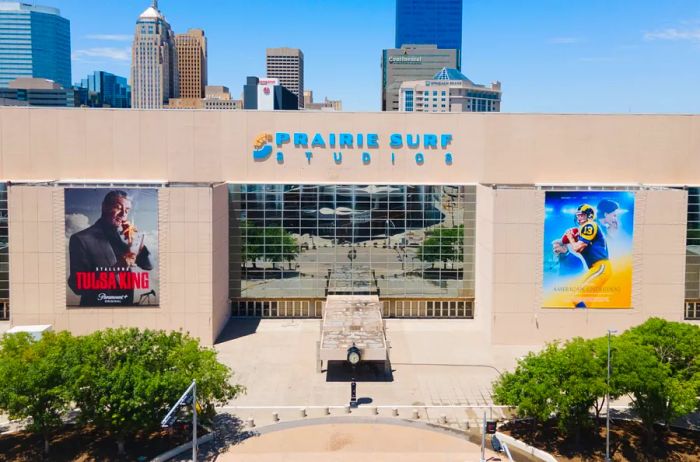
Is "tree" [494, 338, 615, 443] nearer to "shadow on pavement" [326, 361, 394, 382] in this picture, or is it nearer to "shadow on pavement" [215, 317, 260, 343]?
"shadow on pavement" [326, 361, 394, 382]

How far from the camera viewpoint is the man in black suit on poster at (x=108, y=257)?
51.9m

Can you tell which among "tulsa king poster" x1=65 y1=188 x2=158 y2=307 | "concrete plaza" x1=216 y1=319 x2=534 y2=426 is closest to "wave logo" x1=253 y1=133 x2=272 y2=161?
"tulsa king poster" x1=65 y1=188 x2=158 y2=307

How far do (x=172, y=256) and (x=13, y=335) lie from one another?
16523 millimetres

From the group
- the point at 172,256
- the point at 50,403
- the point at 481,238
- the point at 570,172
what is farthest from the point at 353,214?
the point at 50,403

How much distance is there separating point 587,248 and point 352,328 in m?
21.1

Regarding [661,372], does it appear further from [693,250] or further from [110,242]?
[110,242]

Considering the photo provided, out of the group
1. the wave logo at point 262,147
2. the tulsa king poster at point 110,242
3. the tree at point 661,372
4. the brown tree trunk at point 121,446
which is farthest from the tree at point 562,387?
the wave logo at point 262,147

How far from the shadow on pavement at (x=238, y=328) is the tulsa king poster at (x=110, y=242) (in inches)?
336

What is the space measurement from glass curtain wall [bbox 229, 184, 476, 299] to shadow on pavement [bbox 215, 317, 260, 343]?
7.91 ft

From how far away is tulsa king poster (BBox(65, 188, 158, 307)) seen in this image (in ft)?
170

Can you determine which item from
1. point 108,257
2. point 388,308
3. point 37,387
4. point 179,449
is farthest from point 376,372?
point 108,257

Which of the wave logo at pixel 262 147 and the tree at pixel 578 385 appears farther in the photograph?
the wave logo at pixel 262 147

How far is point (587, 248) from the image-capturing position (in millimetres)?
53250

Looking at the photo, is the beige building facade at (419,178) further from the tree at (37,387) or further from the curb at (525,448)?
the tree at (37,387)
